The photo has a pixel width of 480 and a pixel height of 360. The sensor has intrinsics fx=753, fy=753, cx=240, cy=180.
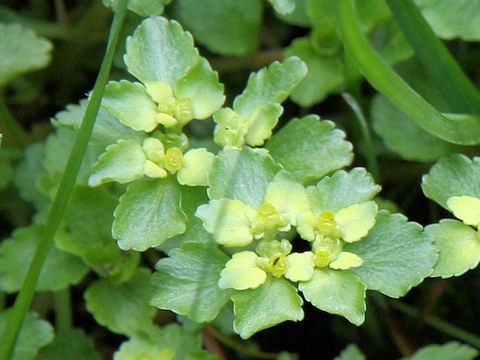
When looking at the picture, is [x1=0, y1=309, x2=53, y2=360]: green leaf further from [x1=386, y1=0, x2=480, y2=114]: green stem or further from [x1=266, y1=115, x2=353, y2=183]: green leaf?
[x1=386, y1=0, x2=480, y2=114]: green stem

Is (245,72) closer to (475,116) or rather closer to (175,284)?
(475,116)

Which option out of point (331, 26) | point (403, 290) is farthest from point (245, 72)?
point (403, 290)

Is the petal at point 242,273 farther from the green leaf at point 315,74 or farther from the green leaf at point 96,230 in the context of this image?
the green leaf at point 315,74

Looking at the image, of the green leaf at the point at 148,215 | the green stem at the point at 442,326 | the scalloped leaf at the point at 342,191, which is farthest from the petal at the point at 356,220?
the green stem at the point at 442,326

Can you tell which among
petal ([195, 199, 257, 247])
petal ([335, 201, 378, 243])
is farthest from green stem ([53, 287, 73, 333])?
petal ([335, 201, 378, 243])

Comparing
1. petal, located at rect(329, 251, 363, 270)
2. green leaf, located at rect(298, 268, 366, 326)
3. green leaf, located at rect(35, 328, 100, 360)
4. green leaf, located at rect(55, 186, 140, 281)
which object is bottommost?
green leaf, located at rect(35, 328, 100, 360)
